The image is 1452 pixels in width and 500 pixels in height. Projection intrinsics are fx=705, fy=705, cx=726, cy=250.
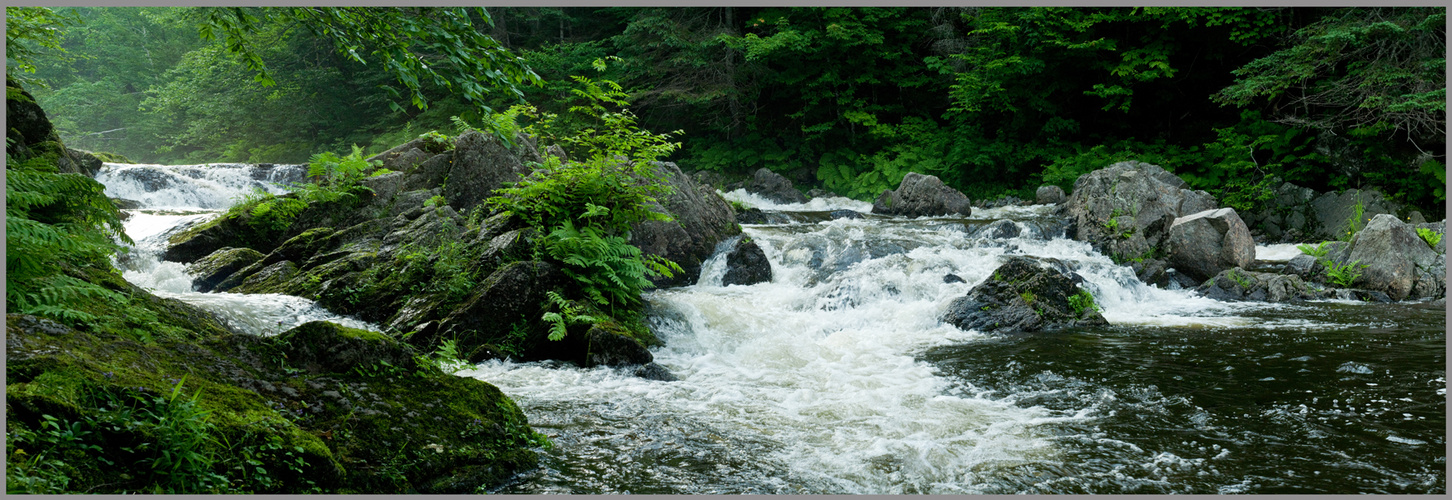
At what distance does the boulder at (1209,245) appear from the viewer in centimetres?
1124

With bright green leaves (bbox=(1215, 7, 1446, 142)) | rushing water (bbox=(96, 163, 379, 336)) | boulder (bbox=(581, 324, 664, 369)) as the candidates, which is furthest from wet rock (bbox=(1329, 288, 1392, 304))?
rushing water (bbox=(96, 163, 379, 336))

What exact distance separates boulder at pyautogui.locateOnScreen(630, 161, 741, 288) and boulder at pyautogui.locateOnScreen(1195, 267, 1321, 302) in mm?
7493

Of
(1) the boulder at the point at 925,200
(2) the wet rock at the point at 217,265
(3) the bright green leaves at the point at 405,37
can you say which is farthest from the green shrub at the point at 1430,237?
(2) the wet rock at the point at 217,265

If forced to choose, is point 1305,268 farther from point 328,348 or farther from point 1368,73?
point 328,348

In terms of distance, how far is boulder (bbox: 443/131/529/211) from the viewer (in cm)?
1015

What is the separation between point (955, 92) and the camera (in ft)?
73.7

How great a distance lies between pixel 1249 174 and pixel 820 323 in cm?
1464

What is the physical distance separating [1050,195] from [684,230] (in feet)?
42.8

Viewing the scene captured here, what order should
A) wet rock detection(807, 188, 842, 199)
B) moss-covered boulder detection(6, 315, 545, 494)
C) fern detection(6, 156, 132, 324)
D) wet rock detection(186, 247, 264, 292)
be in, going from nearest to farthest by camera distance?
moss-covered boulder detection(6, 315, 545, 494)
fern detection(6, 156, 132, 324)
wet rock detection(186, 247, 264, 292)
wet rock detection(807, 188, 842, 199)

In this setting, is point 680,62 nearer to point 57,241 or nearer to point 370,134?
point 370,134

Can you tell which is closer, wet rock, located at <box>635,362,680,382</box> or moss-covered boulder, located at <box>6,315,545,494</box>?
moss-covered boulder, located at <box>6,315,545,494</box>

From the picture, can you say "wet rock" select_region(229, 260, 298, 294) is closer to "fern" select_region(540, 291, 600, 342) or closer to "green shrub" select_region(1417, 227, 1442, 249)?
"fern" select_region(540, 291, 600, 342)

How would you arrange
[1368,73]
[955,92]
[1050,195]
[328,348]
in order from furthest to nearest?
[955,92]
[1050,195]
[1368,73]
[328,348]

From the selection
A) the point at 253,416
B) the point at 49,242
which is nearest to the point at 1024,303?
the point at 253,416
